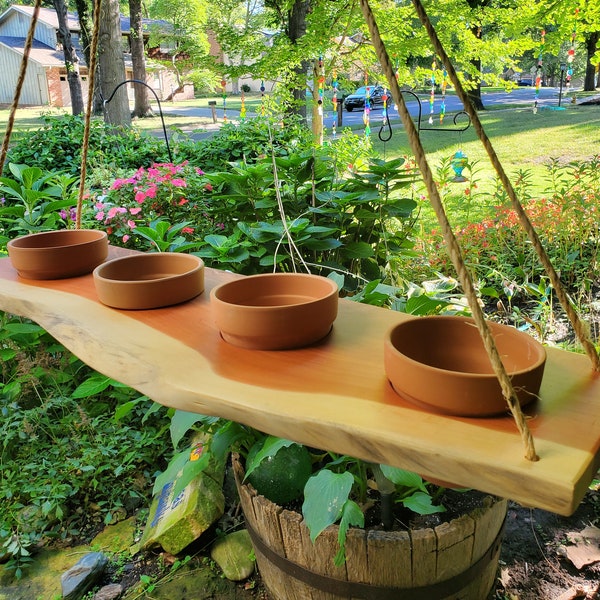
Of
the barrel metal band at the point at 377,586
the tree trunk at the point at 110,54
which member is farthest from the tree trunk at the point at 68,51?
the barrel metal band at the point at 377,586

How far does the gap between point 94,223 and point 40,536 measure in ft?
4.65

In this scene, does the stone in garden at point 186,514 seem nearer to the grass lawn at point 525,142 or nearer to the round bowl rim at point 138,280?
the round bowl rim at point 138,280

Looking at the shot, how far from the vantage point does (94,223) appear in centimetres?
260

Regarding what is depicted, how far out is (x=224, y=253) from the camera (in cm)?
198

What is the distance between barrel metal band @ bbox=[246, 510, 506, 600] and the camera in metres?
1.13

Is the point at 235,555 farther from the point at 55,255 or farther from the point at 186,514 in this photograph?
the point at 55,255

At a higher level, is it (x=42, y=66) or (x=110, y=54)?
(x=42, y=66)

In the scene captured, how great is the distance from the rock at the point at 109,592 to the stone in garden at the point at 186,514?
130 mm

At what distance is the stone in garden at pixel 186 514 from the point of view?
1.60 metres

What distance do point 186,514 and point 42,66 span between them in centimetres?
2743

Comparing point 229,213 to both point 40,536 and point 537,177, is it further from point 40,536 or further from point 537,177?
point 537,177

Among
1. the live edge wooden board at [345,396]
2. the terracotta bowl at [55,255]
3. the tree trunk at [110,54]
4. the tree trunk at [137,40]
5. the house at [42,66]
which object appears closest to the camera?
the live edge wooden board at [345,396]

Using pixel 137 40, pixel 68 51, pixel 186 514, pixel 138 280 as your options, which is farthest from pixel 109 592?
pixel 137 40

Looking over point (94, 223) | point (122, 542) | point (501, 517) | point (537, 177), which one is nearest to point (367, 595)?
point (501, 517)
